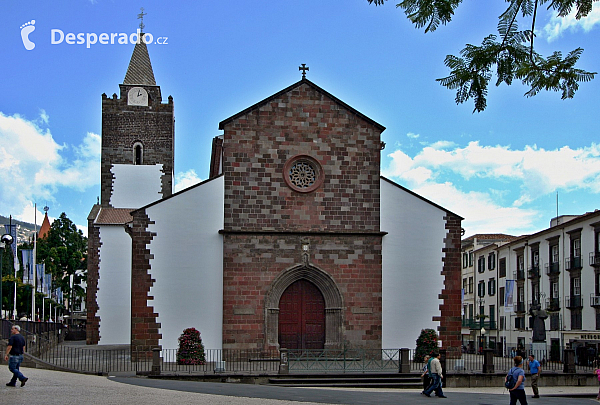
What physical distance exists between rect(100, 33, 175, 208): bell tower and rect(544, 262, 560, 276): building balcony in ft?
79.2

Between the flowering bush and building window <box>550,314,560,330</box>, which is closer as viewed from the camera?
the flowering bush

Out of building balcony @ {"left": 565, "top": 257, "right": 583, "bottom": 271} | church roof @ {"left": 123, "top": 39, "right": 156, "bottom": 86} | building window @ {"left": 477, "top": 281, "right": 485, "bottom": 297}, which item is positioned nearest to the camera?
building balcony @ {"left": 565, "top": 257, "right": 583, "bottom": 271}

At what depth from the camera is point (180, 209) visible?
26.0 metres

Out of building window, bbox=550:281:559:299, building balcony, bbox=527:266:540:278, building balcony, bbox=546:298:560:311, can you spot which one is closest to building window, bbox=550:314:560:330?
building balcony, bbox=546:298:560:311

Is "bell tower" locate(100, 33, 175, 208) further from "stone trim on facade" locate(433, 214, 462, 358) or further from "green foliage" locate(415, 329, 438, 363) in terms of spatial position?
"green foliage" locate(415, 329, 438, 363)

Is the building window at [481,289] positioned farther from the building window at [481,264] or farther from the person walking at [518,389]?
the person walking at [518,389]

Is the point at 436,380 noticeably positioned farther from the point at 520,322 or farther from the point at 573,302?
the point at 520,322

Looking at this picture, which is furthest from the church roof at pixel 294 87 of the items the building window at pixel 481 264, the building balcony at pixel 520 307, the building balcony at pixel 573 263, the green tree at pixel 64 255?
the green tree at pixel 64 255

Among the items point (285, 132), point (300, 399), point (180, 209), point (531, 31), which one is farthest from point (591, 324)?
point (531, 31)

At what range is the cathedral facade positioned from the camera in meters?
25.7

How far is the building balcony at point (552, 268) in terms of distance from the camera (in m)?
42.0

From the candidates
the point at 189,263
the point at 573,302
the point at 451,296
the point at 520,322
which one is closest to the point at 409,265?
the point at 451,296

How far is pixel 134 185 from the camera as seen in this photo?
4397 centimetres

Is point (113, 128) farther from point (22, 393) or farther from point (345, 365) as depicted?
point (22, 393)
